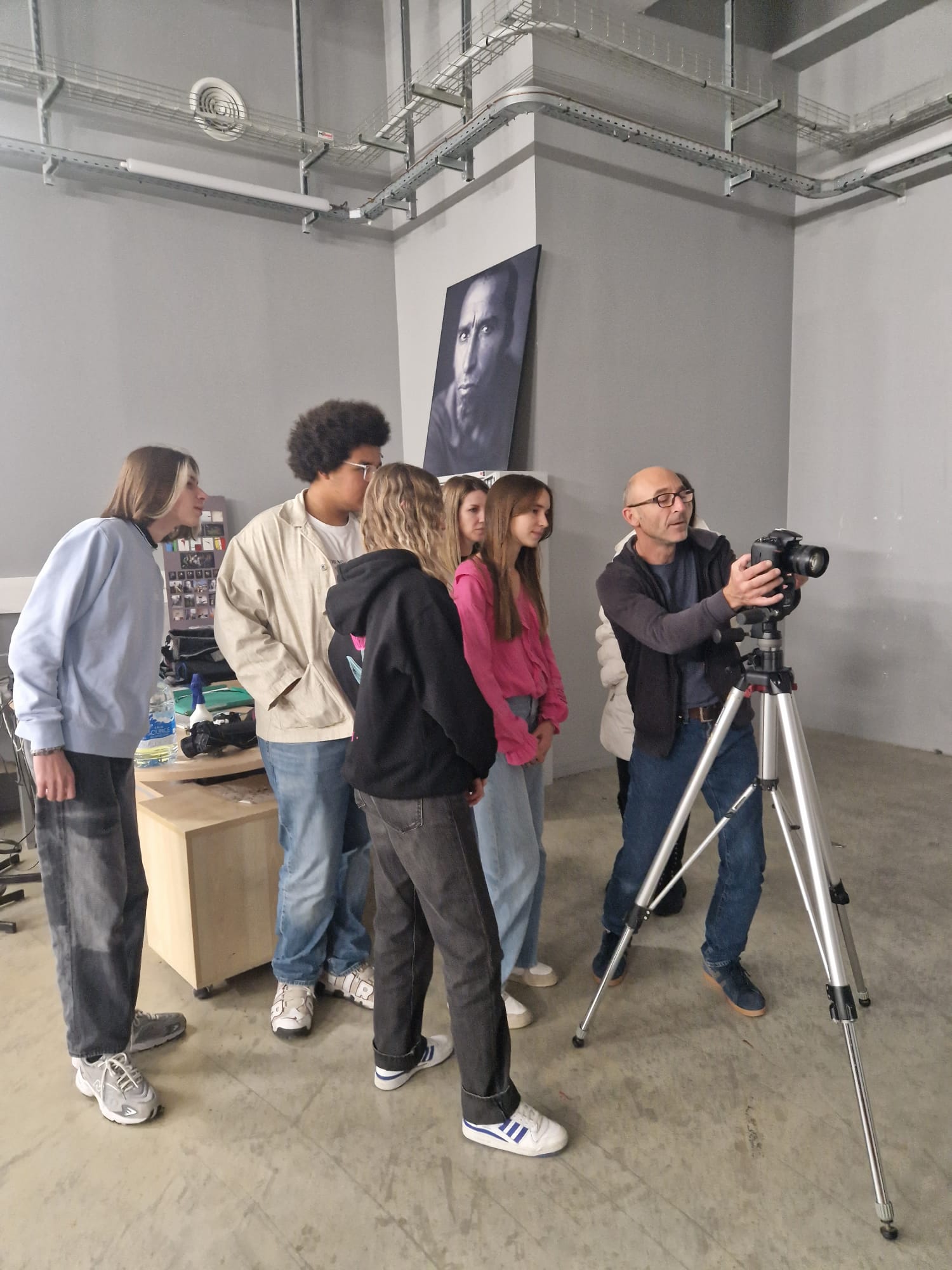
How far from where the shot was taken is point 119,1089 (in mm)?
1882

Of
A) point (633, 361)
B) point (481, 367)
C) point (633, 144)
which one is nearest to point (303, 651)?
point (481, 367)

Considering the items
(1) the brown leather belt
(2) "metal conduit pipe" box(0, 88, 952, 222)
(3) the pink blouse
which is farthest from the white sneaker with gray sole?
(2) "metal conduit pipe" box(0, 88, 952, 222)

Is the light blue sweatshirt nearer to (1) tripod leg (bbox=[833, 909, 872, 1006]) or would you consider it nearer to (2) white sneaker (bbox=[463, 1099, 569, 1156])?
(2) white sneaker (bbox=[463, 1099, 569, 1156])

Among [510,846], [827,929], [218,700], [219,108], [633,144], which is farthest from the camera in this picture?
[219,108]

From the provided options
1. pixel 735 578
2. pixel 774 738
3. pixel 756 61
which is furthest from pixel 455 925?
pixel 756 61

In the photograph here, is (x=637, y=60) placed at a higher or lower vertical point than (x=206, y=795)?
higher

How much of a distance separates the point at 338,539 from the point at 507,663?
22.1 inches

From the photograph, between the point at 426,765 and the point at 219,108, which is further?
the point at 219,108

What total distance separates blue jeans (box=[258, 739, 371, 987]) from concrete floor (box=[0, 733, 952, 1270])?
226 mm

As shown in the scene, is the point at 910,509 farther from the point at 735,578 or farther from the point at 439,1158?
the point at 439,1158

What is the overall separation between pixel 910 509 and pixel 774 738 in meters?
3.60

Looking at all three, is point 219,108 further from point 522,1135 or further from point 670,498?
point 522,1135

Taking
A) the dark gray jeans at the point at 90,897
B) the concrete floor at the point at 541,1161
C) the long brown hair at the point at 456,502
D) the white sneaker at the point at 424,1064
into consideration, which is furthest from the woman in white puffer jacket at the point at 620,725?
the dark gray jeans at the point at 90,897

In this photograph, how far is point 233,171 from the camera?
4750 millimetres
